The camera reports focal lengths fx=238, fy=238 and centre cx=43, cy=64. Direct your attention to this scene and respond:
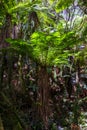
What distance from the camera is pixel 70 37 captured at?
2475 millimetres

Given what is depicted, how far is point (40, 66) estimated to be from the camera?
3.02m

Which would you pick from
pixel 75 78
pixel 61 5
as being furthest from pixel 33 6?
pixel 75 78

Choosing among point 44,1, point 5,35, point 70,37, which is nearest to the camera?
point 70,37

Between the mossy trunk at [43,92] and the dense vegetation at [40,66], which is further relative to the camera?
the mossy trunk at [43,92]

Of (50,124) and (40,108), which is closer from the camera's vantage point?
(40,108)

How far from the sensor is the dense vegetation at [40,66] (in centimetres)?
268

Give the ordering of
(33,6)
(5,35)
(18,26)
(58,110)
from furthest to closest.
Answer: (58,110) < (18,26) < (5,35) < (33,6)

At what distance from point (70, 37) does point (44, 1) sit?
2.35m

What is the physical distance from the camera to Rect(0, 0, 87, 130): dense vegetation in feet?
8.79

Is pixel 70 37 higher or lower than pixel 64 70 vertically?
higher

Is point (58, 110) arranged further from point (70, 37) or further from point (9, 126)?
point (70, 37)

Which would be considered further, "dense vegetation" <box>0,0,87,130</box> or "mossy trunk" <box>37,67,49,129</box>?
"mossy trunk" <box>37,67,49,129</box>

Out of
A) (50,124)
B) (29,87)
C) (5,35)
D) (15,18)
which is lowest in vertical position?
(50,124)

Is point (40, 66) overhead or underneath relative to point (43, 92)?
overhead
